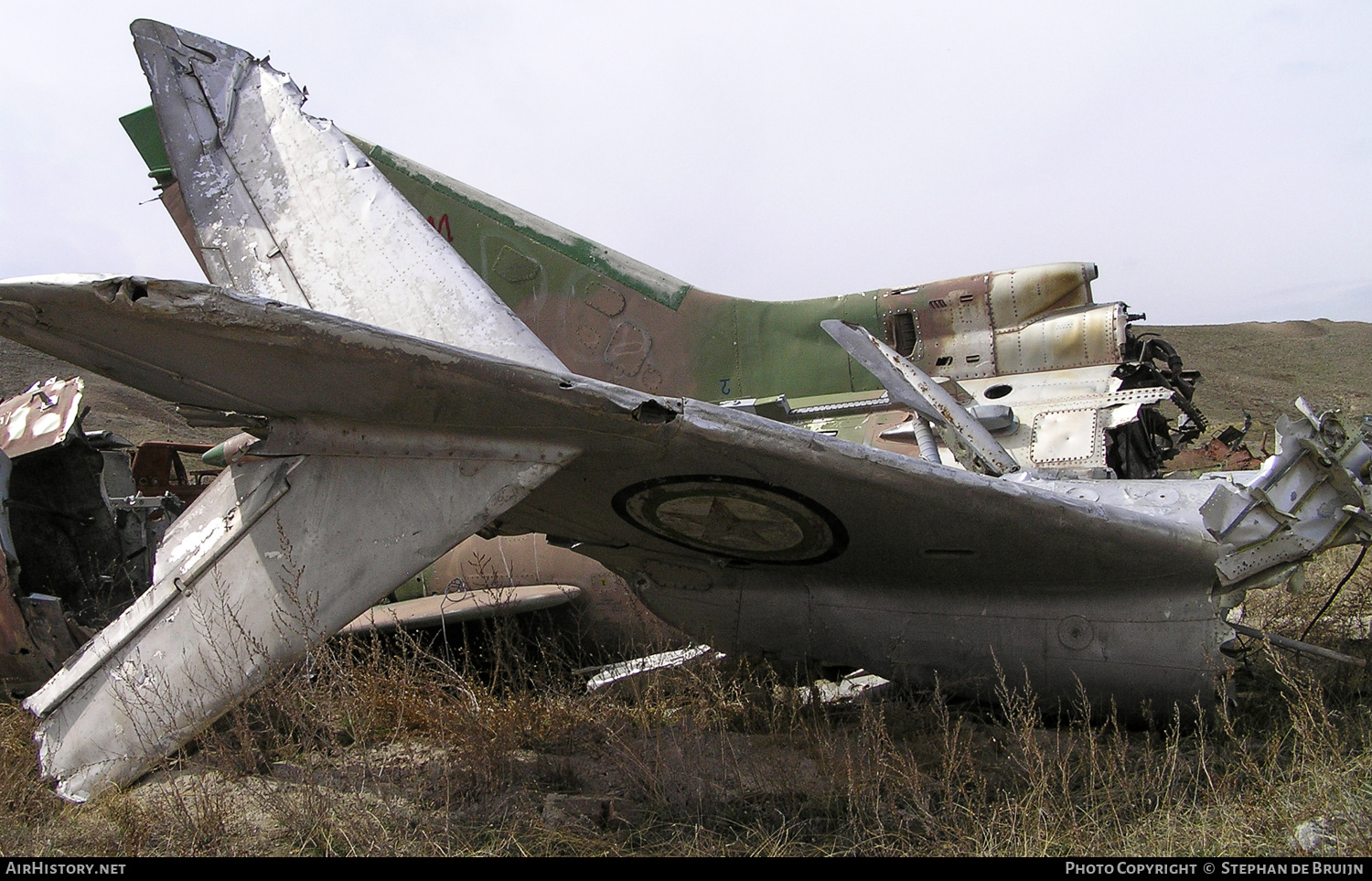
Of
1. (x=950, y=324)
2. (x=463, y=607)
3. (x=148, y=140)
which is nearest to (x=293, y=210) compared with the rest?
(x=148, y=140)

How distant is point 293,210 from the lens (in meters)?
6.37

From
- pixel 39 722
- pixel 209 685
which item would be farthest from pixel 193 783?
pixel 39 722

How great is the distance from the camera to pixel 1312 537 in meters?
4.72

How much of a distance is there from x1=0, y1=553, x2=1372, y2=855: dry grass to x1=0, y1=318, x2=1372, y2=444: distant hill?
35130mm

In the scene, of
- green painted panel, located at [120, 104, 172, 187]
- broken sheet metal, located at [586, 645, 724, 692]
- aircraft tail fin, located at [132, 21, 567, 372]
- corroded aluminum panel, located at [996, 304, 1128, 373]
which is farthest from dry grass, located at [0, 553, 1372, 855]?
green painted panel, located at [120, 104, 172, 187]

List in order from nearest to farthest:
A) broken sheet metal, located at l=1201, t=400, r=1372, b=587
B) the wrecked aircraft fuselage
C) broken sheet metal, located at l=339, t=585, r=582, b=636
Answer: the wrecked aircraft fuselage, broken sheet metal, located at l=1201, t=400, r=1372, b=587, broken sheet metal, located at l=339, t=585, r=582, b=636

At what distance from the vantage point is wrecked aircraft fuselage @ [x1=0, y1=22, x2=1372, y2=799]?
3680mm

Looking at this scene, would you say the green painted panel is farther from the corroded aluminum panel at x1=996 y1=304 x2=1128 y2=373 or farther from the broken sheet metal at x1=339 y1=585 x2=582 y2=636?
the corroded aluminum panel at x1=996 y1=304 x2=1128 y2=373

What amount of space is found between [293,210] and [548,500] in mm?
3273

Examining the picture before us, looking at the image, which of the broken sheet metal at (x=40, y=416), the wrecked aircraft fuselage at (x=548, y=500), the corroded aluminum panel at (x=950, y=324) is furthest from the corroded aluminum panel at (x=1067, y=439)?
the broken sheet metal at (x=40, y=416)

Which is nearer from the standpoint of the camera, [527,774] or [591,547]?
[527,774]

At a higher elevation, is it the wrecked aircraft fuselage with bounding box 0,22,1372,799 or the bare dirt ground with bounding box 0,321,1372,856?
the wrecked aircraft fuselage with bounding box 0,22,1372,799

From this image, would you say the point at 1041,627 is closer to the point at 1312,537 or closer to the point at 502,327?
the point at 1312,537
